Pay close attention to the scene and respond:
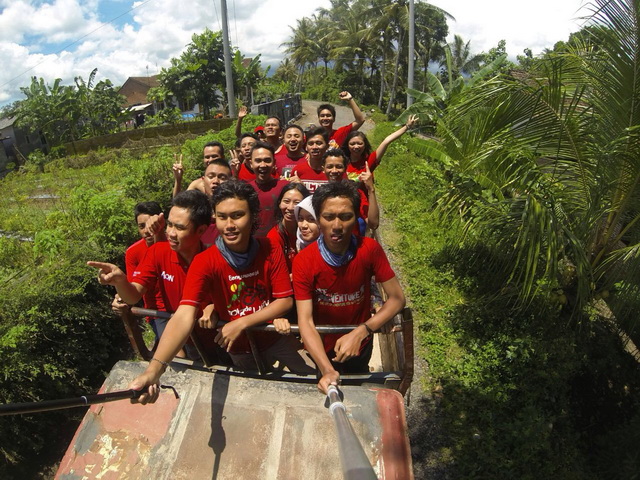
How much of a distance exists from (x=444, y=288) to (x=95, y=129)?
28039 mm

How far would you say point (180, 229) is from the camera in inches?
103

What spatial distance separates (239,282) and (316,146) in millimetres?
2273

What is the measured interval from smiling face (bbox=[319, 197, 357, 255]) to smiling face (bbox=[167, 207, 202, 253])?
0.89 metres

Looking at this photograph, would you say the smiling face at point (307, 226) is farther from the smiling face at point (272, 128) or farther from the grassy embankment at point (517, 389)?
the smiling face at point (272, 128)

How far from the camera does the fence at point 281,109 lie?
16.3 metres

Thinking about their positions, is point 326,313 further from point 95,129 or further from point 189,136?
point 95,129

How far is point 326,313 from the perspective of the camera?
7.97 ft

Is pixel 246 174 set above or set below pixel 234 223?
below

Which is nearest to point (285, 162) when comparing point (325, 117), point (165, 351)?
point (325, 117)

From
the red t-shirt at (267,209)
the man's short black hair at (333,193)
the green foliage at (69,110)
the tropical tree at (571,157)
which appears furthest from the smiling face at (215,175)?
the green foliage at (69,110)

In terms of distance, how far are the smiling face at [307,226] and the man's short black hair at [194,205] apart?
2.01ft

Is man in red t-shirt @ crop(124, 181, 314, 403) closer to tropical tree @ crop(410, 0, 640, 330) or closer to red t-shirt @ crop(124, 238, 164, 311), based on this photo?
red t-shirt @ crop(124, 238, 164, 311)

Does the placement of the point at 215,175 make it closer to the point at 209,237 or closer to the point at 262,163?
the point at 262,163

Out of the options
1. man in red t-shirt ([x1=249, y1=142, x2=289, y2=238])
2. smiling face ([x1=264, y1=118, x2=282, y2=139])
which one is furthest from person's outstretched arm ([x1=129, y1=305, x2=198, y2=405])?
smiling face ([x1=264, y1=118, x2=282, y2=139])
